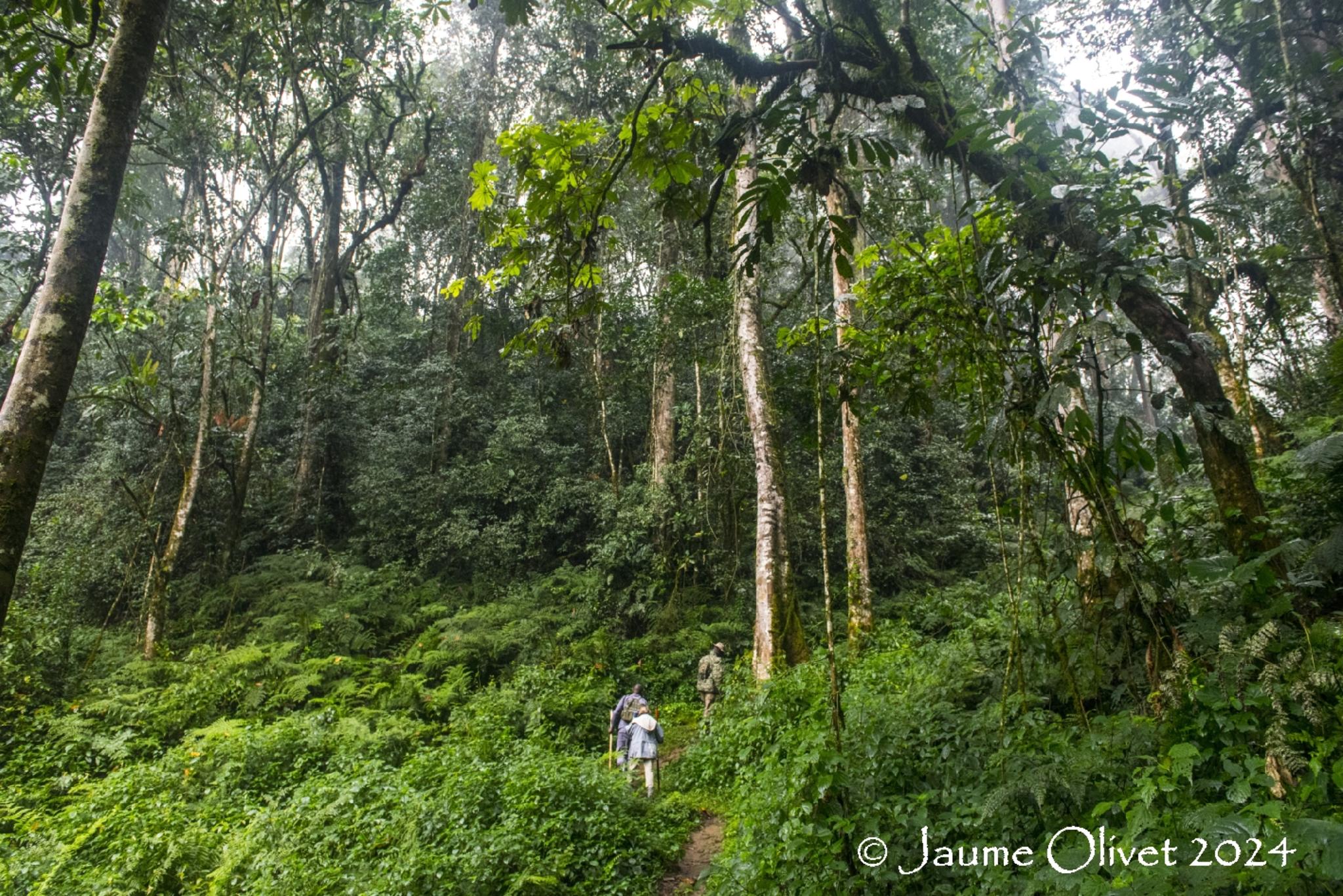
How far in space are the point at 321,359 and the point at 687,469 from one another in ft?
31.3

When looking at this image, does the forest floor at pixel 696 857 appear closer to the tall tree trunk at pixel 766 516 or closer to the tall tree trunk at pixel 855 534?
the tall tree trunk at pixel 766 516

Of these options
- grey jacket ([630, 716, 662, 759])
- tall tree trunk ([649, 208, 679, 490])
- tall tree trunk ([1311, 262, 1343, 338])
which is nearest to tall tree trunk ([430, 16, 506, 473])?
tall tree trunk ([649, 208, 679, 490])

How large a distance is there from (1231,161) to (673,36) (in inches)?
357

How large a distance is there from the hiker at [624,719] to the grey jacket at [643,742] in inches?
5.4

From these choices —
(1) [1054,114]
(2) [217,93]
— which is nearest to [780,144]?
(1) [1054,114]

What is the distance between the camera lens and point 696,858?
17.7 ft

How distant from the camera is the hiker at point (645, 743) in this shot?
22.5 feet

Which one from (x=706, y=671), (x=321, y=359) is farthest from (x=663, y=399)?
(x=321, y=359)

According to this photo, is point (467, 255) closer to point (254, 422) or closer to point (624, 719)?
point (254, 422)

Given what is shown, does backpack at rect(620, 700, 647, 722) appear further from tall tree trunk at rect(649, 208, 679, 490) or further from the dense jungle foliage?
tall tree trunk at rect(649, 208, 679, 490)

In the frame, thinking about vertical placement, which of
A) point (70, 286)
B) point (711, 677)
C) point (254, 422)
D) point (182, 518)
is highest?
point (254, 422)

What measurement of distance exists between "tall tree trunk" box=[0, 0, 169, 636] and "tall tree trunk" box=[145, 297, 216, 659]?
8984mm

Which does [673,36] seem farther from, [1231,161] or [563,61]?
[563,61]

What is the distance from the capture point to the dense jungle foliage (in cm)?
280
